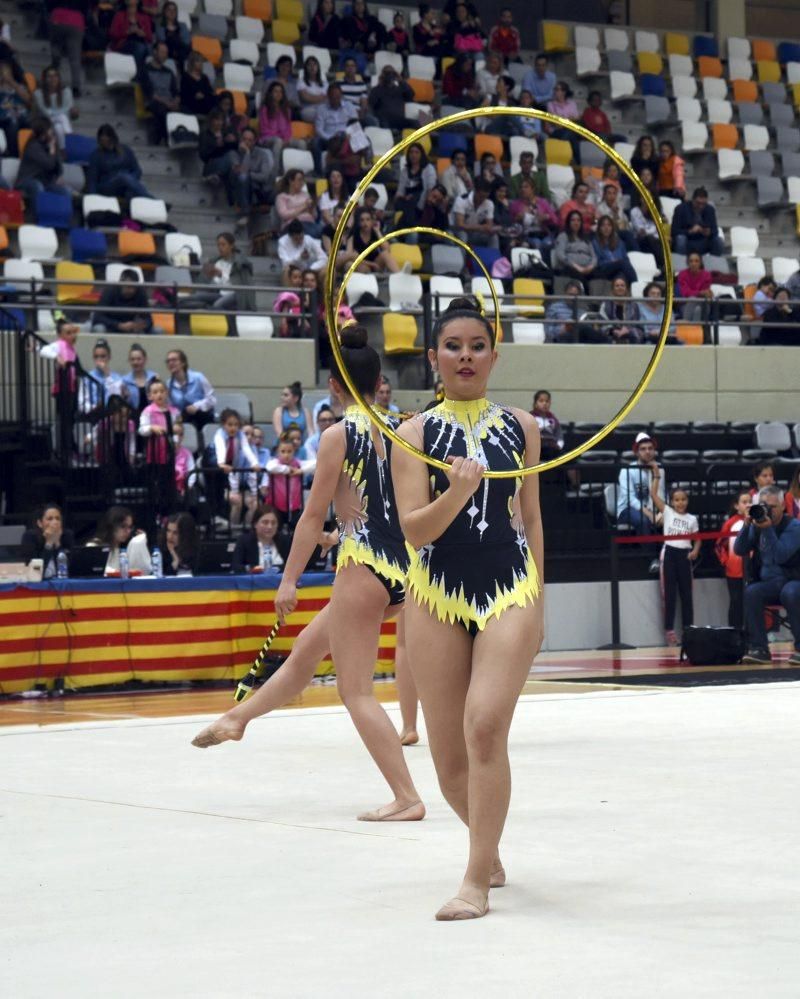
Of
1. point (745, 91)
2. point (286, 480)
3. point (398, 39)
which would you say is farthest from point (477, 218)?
point (745, 91)

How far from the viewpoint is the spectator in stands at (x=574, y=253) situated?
21.6 meters

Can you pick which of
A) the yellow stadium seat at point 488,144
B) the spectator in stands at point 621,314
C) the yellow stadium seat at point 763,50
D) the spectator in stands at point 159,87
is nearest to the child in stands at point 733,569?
the spectator in stands at point 621,314

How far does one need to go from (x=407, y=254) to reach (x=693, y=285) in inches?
171

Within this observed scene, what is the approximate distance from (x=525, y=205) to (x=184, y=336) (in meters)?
6.09

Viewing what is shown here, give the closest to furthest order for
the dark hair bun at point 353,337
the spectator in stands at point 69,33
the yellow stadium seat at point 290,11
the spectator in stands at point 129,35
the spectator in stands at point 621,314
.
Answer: the dark hair bun at point 353,337 → the spectator in stands at point 621,314 → the spectator in stands at point 69,33 → the spectator in stands at point 129,35 → the yellow stadium seat at point 290,11

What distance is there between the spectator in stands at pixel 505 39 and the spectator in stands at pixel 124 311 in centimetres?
998

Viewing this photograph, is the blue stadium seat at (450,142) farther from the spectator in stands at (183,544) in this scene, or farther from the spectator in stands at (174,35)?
the spectator in stands at (183,544)

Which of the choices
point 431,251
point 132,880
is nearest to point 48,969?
point 132,880

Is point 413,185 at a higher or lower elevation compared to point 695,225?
higher

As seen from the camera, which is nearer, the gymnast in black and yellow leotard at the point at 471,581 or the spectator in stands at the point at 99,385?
the gymnast in black and yellow leotard at the point at 471,581

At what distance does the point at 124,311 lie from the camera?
17.9 metres

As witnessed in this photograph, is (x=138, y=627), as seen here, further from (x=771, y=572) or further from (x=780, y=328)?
(x=780, y=328)

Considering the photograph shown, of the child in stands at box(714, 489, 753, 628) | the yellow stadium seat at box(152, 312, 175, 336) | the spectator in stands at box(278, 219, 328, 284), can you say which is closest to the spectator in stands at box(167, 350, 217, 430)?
the yellow stadium seat at box(152, 312, 175, 336)

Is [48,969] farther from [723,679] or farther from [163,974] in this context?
[723,679]
